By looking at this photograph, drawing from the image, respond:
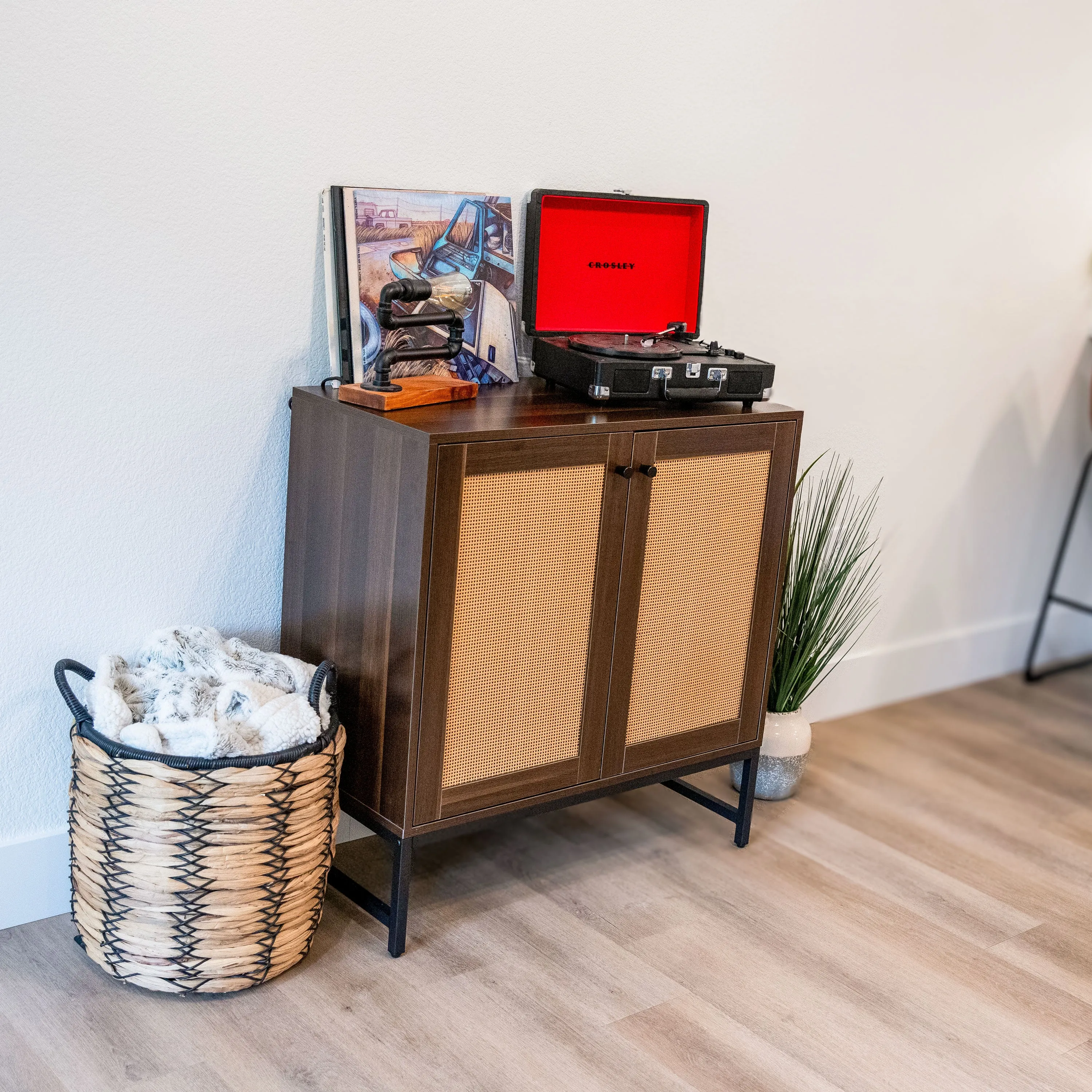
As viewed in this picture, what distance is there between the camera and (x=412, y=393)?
2.09 meters

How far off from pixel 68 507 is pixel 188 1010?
82 cm

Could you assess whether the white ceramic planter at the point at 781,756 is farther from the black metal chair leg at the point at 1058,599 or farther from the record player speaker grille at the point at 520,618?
the black metal chair leg at the point at 1058,599

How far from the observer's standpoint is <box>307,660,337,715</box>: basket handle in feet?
6.69

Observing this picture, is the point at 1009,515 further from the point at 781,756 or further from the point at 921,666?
the point at 781,756

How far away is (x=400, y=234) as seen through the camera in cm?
225

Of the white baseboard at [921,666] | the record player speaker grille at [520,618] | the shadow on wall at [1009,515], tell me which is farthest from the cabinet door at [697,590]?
the shadow on wall at [1009,515]

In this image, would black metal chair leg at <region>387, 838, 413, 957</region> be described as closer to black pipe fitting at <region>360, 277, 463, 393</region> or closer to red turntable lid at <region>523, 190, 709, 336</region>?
black pipe fitting at <region>360, 277, 463, 393</region>

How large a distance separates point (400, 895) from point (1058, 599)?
8.50 feet

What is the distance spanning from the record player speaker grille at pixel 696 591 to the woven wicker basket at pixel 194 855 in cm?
63

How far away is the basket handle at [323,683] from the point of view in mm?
2039

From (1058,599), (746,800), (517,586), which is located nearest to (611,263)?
(517,586)

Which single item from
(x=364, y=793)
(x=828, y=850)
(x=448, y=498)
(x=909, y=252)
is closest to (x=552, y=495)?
(x=448, y=498)

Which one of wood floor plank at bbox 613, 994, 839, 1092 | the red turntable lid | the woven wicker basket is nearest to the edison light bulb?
the red turntable lid

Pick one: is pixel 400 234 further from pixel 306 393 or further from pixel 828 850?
pixel 828 850
